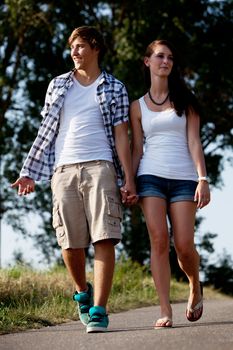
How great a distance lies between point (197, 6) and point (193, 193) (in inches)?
514

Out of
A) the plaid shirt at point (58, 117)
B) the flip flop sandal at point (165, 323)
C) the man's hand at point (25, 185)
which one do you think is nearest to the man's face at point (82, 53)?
the plaid shirt at point (58, 117)

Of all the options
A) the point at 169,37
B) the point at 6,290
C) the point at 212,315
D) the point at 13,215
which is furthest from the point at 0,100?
the point at 212,315

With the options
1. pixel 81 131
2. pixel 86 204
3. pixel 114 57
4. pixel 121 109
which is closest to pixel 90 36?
pixel 121 109

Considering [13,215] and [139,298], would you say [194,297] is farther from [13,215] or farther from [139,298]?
[13,215]

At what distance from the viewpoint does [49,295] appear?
9219mm

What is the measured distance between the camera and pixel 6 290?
345 inches

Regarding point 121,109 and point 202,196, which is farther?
point 121,109

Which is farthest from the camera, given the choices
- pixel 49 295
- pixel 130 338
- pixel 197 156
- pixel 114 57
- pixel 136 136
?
pixel 114 57

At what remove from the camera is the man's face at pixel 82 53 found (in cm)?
659

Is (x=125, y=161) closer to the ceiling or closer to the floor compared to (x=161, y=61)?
closer to the floor

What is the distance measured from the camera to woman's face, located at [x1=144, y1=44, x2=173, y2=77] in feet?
22.2

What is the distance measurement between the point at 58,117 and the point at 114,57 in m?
12.3

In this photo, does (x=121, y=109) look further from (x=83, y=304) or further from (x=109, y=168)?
(x=83, y=304)

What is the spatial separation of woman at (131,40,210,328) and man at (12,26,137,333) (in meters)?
0.18
